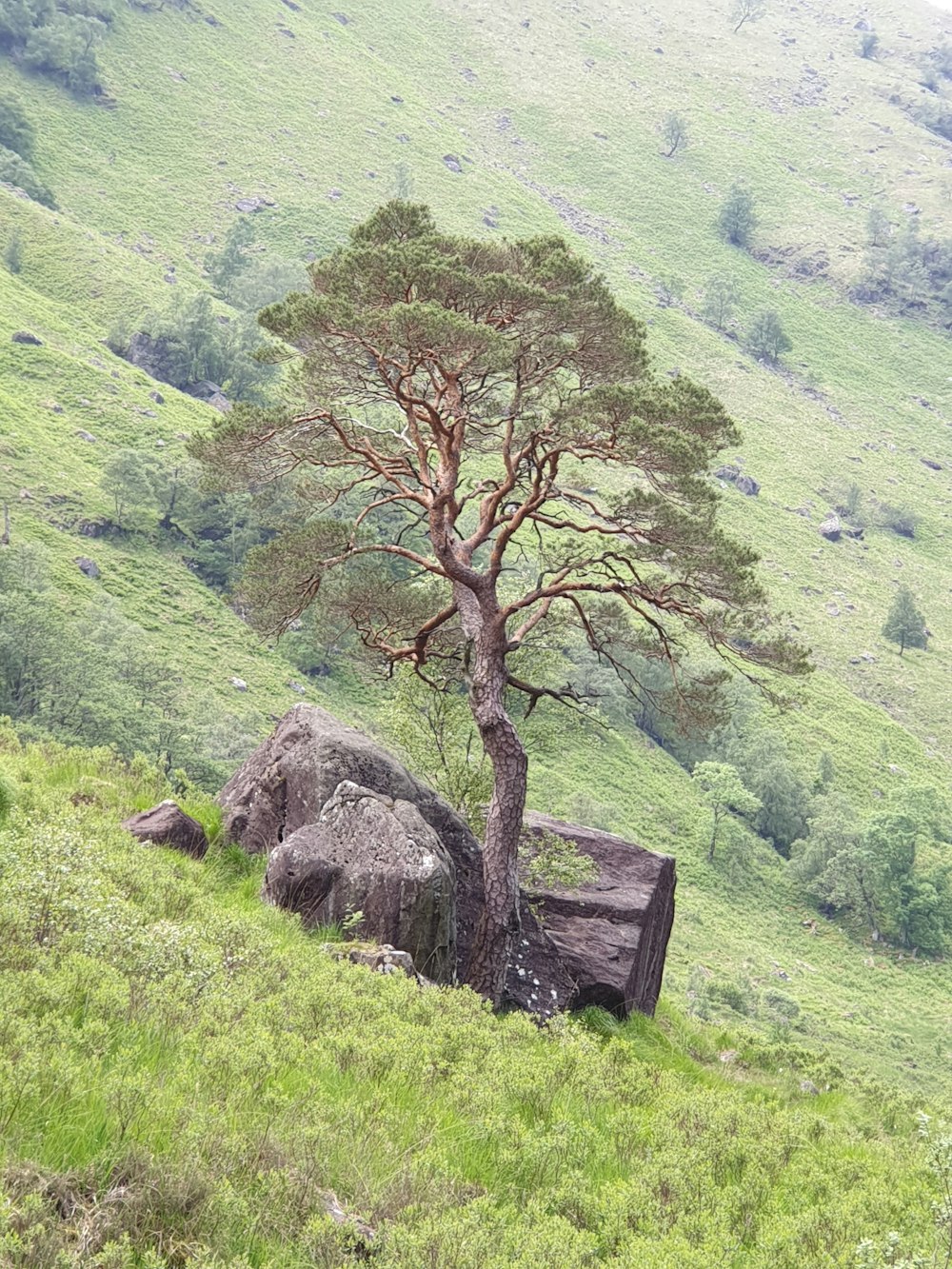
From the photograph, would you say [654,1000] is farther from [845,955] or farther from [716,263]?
[716,263]

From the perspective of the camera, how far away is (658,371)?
3748 inches

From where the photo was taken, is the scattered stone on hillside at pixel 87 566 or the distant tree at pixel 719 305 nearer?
the scattered stone on hillside at pixel 87 566

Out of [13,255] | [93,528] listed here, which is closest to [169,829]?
[93,528]

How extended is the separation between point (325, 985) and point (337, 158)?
16269cm

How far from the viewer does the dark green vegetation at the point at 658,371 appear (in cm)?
5766

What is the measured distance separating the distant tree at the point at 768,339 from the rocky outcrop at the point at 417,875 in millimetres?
132795

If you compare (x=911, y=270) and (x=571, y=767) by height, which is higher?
(x=911, y=270)

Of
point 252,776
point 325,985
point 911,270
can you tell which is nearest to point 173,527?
point 252,776

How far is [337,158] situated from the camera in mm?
148875

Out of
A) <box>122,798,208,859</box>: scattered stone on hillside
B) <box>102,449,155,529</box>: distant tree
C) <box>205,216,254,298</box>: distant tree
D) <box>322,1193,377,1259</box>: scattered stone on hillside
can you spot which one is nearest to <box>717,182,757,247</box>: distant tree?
<box>205,216,254,298</box>: distant tree

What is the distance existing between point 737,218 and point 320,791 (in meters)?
181

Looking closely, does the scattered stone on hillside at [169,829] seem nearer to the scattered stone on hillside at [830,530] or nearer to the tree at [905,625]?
the tree at [905,625]

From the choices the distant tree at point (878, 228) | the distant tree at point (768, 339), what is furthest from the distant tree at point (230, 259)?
the distant tree at point (878, 228)

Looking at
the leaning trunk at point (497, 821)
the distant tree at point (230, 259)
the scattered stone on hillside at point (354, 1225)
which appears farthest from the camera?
the distant tree at point (230, 259)
